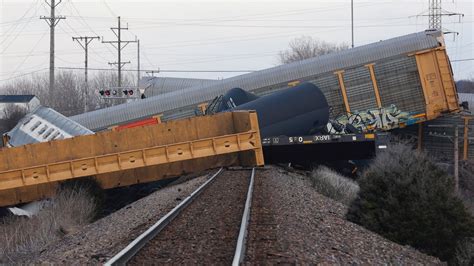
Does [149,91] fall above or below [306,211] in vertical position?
above

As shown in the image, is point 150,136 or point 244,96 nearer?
point 150,136

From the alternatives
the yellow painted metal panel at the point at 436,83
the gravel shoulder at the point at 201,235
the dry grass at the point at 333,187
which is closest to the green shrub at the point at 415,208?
the gravel shoulder at the point at 201,235

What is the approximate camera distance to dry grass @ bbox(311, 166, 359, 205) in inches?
768

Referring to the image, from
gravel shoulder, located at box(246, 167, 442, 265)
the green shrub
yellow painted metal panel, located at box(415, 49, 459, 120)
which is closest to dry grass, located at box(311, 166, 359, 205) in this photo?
gravel shoulder, located at box(246, 167, 442, 265)

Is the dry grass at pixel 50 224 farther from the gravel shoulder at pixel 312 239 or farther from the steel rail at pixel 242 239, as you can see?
the gravel shoulder at pixel 312 239

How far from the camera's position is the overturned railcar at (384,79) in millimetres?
33469

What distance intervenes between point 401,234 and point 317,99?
15387mm

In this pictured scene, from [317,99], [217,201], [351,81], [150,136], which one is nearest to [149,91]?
[351,81]

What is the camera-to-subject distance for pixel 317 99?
27.2m

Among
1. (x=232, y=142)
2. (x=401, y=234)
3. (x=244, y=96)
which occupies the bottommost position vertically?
(x=401, y=234)

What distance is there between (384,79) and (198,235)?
25.8 m

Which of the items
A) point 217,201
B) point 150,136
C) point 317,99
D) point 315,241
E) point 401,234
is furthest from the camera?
point 317,99

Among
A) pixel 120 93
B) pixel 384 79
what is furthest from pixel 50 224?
pixel 120 93

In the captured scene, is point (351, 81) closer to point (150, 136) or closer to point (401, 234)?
point (150, 136)
